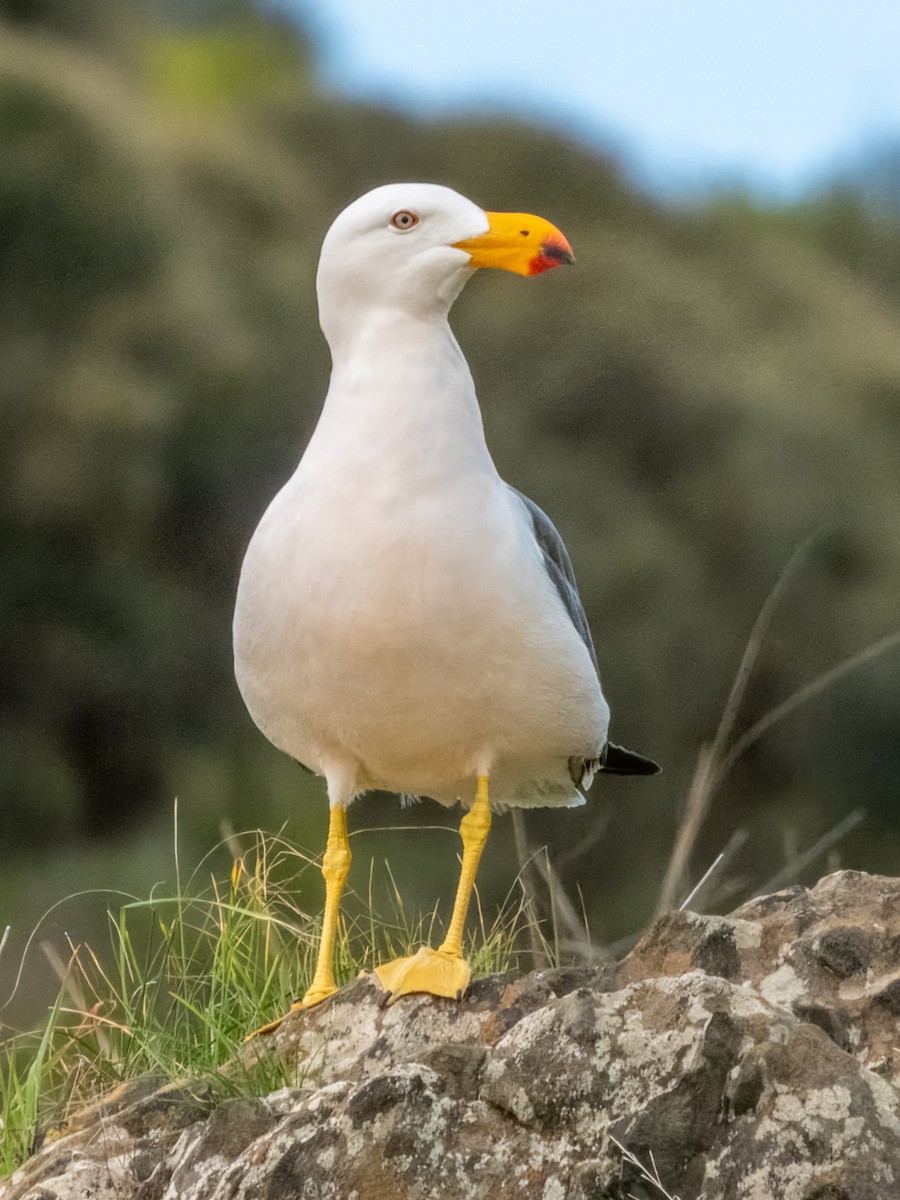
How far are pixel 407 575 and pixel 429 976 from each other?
0.84 metres

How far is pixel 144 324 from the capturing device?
38.9ft

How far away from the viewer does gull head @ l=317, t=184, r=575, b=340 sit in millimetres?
3871

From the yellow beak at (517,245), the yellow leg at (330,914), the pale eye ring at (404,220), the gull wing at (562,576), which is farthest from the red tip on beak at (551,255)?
the yellow leg at (330,914)

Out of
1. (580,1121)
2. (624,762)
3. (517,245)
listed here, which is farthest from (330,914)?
(517,245)

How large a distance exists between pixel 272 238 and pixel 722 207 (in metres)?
3.52

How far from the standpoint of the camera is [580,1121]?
2.58 m

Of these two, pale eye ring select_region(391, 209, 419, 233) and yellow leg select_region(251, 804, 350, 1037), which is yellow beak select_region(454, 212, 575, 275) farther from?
yellow leg select_region(251, 804, 350, 1037)

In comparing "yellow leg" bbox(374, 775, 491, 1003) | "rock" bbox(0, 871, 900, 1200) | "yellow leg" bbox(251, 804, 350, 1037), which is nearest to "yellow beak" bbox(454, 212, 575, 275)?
"yellow leg" bbox(251, 804, 350, 1037)

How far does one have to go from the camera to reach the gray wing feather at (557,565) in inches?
168

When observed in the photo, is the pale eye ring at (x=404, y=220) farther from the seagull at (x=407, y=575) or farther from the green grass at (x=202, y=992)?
the green grass at (x=202, y=992)

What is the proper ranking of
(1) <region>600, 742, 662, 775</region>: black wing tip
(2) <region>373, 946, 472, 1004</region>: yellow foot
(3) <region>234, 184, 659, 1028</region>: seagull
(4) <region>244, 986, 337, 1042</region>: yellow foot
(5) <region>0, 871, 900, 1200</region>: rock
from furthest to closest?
1. (1) <region>600, 742, 662, 775</region>: black wing tip
2. (3) <region>234, 184, 659, 1028</region>: seagull
3. (4) <region>244, 986, 337, 1042</region>: yellow foot
4. (2) <region>373, 946, 472, 1004</region>: yellow foot
5. (5) <region>0, 871, 900, 1200</region>: rock

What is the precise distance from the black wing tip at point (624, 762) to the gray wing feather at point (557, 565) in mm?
522

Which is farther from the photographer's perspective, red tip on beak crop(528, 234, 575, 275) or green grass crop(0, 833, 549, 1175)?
red tip on beak crop(528, 234, 575, 275)

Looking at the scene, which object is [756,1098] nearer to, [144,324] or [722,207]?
[144,324]
